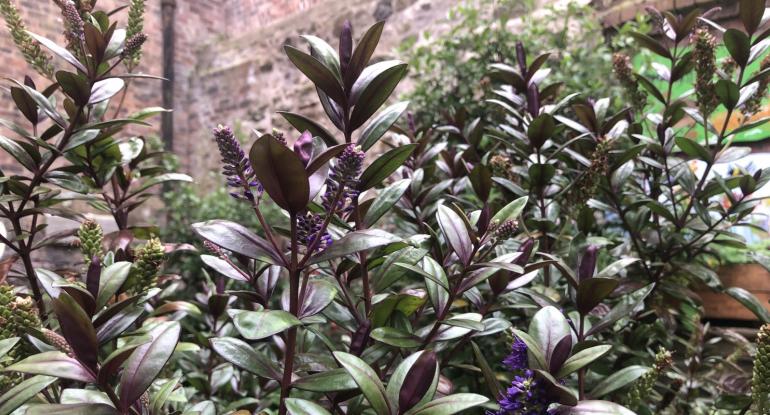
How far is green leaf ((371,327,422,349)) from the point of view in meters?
0.78

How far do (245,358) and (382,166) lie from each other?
0.36m

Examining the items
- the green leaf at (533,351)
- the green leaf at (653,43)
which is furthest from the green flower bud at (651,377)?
the green leaf at (653,43)

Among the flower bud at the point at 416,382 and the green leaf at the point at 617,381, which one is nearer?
the flower bud at the point at 416,382

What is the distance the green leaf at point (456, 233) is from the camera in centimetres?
82

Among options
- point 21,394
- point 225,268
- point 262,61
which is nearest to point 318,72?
point 225,268

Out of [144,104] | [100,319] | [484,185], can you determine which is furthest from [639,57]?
[144,104]

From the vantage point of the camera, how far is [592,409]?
2.20 feet

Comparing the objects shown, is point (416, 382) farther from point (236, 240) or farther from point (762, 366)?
point (762, 366)

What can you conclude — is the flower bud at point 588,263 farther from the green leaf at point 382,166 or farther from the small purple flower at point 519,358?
the green leaf at point 382,166

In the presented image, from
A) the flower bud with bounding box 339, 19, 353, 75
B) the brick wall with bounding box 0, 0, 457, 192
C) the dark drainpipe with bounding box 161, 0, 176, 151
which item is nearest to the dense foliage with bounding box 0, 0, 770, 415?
the flower bud with bounding box 339, 19, 353, 75

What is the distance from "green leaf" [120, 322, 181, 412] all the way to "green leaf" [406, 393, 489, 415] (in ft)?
1.07

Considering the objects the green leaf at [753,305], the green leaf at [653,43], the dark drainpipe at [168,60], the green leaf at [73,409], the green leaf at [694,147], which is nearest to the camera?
the green leaf at [73,409]

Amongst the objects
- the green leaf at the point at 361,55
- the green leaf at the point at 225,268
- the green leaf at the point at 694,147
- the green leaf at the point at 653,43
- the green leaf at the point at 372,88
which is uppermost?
the green leaf at the point at 653,43

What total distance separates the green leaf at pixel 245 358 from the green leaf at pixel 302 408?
75 millimetres
